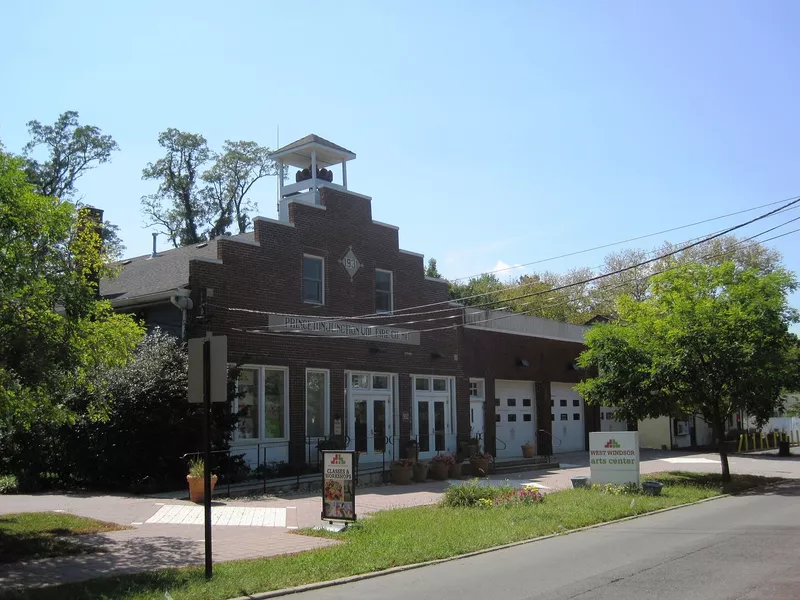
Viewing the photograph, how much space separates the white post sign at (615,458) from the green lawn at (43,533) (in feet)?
34.9

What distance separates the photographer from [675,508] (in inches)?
622

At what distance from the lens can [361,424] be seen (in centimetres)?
2411

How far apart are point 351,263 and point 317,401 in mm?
4488

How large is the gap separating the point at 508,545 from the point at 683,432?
29846mm

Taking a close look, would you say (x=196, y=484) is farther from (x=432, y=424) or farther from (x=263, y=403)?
(x=432, y=424)

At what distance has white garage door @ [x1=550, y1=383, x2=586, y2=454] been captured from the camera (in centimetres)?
3269

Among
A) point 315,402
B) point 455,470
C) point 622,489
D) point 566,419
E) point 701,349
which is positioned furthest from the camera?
point 566,419

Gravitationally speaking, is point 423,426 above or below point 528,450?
above

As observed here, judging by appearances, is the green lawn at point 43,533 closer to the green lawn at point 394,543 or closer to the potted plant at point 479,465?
the green lawn at point 394,543

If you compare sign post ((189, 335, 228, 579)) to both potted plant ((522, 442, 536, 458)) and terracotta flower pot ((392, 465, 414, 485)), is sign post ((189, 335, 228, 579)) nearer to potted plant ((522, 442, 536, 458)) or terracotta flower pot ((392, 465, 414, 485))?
terracotta flower pot ((392, 465, 414, 485))

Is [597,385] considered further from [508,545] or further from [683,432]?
[683,432]

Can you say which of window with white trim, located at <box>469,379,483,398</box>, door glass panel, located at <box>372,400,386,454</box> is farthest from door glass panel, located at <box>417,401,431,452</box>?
window with white trim, located at <box>469,379,483,398</box>

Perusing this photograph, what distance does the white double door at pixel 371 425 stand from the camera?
2384 centimetres

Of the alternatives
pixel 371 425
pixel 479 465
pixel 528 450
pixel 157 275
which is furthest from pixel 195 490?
pixel 528 450
